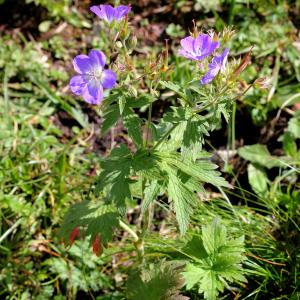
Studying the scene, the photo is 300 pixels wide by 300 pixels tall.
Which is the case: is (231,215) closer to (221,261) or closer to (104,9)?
(221,261)

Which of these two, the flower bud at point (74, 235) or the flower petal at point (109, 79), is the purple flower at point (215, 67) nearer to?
the flower petal at point (109, 79)

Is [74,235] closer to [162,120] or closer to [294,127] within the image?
[162,120]

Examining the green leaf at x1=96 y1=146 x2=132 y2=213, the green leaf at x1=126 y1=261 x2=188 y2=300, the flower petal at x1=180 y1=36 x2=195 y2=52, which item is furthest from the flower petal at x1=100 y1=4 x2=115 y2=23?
the green leaf at x1=126 y1=261 x2=188 y2=300

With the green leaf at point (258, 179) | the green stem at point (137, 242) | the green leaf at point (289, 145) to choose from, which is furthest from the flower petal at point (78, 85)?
the green leaf at point (289, 145)

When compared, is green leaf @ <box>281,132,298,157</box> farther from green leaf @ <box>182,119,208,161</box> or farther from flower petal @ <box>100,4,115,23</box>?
flower petal @ <box>100,4,115,23</box>

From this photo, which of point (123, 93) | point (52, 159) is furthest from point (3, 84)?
point (123, 93)
